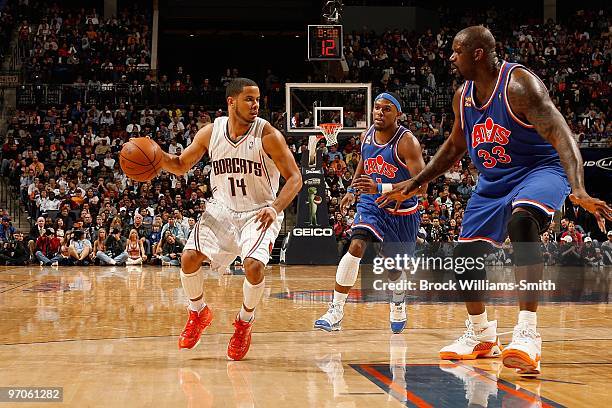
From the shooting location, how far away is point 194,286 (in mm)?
5824

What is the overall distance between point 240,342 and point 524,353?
74.1 inches

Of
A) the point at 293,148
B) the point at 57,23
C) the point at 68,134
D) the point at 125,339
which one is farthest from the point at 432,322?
the point at 57,23

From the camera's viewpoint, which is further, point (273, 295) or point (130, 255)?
point (130, 255)

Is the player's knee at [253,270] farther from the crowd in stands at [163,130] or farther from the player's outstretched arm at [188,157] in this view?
the crowd in stands at [163,130]

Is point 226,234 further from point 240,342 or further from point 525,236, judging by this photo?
point 525,236

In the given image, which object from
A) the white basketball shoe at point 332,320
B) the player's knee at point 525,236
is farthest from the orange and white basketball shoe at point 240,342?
the player's knee at point 525,236

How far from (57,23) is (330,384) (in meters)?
23.4

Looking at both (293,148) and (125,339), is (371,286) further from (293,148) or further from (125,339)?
(293,148)

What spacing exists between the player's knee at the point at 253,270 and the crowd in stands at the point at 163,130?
1057 centimetres

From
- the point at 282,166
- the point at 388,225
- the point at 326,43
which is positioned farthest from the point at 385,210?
the point at 326,43

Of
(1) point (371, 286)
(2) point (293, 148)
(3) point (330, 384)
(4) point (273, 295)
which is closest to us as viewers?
(3) point (330, 384)

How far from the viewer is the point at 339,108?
59.8 ft

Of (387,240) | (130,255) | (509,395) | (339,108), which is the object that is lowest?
(130,255)

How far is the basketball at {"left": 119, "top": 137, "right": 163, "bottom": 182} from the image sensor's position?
5742 mm
